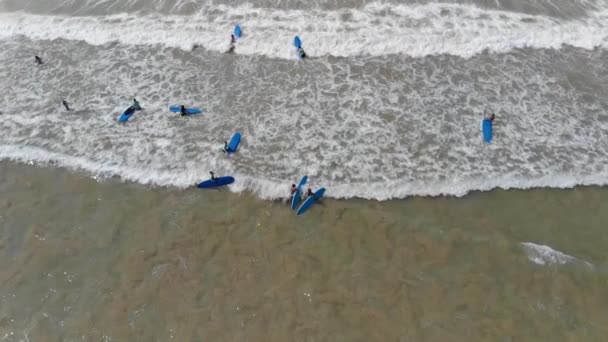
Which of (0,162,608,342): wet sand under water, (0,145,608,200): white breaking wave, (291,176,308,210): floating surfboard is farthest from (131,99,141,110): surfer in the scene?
(291,176,308,210): floating surfboard

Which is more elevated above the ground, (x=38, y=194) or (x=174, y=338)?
(x=38, y=194)

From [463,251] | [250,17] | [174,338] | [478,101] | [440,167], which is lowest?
[174,338]

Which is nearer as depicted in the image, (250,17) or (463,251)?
→ (463,251)

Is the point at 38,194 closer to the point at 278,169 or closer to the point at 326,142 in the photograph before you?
the point at 278,169

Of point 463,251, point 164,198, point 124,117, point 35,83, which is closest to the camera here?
point 463,251

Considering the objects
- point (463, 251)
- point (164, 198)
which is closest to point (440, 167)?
point (463, 251)

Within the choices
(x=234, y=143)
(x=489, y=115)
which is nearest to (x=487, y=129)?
(x=489, y=115)

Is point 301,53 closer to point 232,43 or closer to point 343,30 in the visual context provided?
point 343,30
